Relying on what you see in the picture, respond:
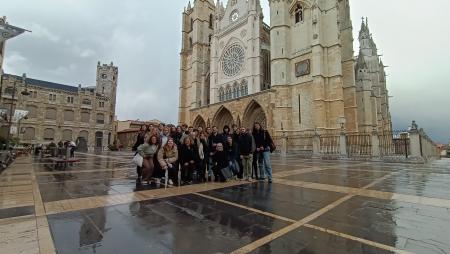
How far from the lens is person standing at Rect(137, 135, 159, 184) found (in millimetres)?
6520

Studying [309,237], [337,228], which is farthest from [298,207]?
[309,237]

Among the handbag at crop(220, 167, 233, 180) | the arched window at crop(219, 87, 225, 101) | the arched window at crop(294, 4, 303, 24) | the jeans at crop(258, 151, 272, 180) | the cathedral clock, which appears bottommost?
the handbag at crop(220, 167, 233, 180)

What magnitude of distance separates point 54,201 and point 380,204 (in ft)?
19.5

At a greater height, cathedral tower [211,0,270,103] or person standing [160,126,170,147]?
cathedral tower [211,0,270,103]

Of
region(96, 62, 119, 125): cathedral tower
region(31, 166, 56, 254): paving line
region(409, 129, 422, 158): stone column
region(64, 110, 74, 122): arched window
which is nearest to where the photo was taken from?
region(31, 166, 56, 254): paving line

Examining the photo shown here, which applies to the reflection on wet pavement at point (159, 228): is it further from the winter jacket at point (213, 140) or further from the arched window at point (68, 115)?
the arched window at point (68, 115)

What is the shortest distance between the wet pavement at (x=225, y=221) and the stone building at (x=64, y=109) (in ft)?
134

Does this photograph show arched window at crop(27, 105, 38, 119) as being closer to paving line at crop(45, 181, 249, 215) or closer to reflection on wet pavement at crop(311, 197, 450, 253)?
Result: paving line at crop(45, 181, 249, 215)

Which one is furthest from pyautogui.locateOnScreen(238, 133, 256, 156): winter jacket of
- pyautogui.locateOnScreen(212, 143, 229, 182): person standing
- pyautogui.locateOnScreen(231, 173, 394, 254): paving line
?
pyautogui.locateOnScreen(231, 173, 394, 254): paving line

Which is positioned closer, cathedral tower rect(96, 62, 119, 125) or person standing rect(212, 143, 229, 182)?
person standing rect(212, 143, 229, 182)

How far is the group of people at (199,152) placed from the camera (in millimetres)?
6586

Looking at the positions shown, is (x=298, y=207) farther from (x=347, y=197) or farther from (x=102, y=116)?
(x=102, y=116)

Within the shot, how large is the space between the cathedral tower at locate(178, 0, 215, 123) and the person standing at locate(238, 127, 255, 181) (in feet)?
109

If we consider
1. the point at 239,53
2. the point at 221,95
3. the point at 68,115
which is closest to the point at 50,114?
the point at 68,115
